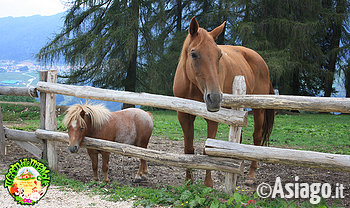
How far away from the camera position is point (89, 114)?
14.9ft

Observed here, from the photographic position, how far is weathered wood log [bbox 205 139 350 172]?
3094mm

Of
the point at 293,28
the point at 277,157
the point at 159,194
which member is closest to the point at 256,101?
the point at 277,157

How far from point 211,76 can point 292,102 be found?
0.99m

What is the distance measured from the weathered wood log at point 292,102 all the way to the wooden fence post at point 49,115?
10.6ft

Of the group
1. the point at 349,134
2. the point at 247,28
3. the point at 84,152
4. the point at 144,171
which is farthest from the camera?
the point at 247,28

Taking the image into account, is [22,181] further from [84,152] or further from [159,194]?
[84,152]

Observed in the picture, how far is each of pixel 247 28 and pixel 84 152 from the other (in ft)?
40.1

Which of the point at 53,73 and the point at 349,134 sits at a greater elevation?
the point at 53,73

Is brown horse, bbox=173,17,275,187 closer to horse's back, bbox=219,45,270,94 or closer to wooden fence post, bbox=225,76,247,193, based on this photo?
horse's back, bbox=219,45,270,94

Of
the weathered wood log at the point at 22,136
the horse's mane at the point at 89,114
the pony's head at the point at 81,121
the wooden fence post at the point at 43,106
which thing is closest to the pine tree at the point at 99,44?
the weathered wood log at the point at 22,136

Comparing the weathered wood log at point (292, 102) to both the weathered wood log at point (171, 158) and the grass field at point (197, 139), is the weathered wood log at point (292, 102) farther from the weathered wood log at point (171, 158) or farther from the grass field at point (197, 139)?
the grass field at point (197, 139)

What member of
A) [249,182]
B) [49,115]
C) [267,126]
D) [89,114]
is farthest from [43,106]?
[267,126]

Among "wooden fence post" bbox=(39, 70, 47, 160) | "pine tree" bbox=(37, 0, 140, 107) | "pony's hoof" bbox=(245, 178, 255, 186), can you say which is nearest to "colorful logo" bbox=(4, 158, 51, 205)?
"wooden fence post" bbox=(39, 70, 47, 160)

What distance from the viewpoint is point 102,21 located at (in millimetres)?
16609
